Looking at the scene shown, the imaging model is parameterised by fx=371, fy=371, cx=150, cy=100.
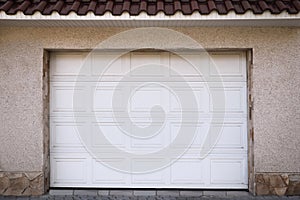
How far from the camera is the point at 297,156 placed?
7.09m

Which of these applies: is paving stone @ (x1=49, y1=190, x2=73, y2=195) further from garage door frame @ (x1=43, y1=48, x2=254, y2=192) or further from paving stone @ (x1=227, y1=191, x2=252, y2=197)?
paving stone @ (x1=227, y1=191, x2=252, y2=197)

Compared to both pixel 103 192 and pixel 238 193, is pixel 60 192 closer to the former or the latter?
pixel 103 192

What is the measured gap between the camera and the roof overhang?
6070 mm

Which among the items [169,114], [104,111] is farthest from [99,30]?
[169,114]

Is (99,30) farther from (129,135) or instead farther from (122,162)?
(122,162)

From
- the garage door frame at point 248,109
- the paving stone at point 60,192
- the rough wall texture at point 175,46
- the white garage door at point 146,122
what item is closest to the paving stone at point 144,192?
the white garage door at point 146,122

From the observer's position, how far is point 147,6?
20.7 ft

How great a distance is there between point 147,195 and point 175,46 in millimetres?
2963

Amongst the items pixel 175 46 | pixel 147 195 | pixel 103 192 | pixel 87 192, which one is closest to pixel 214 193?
pixel 147 195

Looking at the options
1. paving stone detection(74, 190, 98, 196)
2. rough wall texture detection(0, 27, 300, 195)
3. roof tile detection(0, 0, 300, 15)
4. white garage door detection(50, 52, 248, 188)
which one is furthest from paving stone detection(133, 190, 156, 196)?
roof tile detection(0, 0, 300, 15)

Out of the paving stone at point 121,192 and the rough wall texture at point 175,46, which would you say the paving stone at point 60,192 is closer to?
the rough wall texture at point 175,46

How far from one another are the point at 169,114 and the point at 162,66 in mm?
980

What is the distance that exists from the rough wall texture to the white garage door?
14.6 inches

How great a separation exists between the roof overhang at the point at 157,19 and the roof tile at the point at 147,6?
0.06 metres
